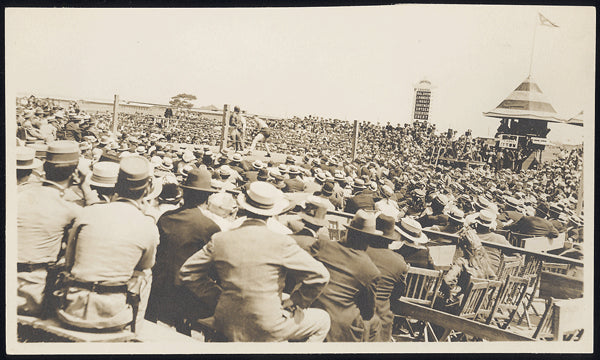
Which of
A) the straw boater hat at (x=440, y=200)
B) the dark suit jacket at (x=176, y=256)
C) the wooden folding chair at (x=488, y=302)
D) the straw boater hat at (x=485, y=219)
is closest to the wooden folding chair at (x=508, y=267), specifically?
the wooden folding chair at (x=488, y=302)

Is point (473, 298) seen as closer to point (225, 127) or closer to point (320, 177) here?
point (320, 177)

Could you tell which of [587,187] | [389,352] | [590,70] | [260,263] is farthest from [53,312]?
[590,70]

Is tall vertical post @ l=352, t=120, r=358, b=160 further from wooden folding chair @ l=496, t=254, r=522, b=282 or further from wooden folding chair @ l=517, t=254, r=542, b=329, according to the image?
wooden folding chair @ l=517, t=254, r=542, b=329

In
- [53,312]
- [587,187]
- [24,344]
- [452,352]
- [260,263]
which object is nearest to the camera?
[260,263]

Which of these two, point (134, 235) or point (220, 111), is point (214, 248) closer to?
point (134, 235)

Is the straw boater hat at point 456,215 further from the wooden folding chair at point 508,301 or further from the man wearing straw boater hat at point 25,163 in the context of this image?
the man wearing straw boater hat at point 25,163
